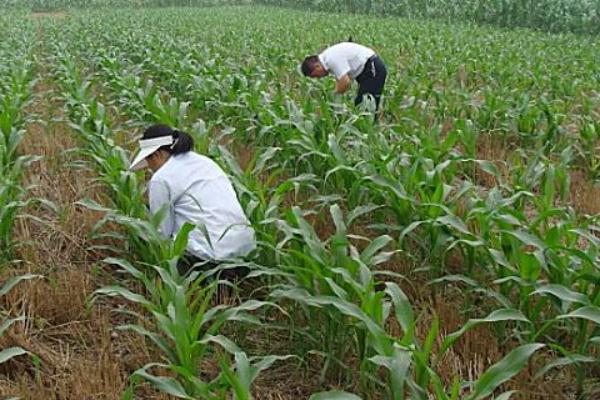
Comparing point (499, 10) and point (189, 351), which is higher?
point (499, 10)

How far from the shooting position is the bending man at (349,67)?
6.57m

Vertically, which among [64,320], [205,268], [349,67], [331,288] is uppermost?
[349,67]

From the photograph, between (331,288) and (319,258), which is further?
(319,258)

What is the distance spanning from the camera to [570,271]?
2.98 meters

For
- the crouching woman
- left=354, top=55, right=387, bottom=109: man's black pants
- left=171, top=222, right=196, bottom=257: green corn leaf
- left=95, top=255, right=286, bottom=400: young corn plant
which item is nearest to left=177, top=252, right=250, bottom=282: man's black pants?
the crouching woman

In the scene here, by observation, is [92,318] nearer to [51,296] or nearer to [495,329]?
[51,296]

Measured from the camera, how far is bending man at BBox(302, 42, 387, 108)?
21.6 ft

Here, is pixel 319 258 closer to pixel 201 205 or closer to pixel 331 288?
pixel 331 288

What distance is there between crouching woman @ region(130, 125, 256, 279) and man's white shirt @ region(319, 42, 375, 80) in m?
3.12

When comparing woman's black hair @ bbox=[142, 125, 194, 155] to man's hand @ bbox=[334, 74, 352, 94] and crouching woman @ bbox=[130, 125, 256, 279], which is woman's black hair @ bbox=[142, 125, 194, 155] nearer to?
crouching woman @ bbox=[130, 125, 256, 279]

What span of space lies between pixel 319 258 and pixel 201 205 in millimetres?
1008

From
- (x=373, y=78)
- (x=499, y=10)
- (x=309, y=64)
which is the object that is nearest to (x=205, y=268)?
(x=309, y=64)

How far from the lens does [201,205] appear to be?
3.77 metres

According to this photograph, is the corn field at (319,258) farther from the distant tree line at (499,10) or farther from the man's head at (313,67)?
the distant tree line at (499,10)
